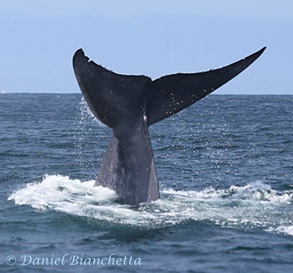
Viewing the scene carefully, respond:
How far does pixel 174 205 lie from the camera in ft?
34.1

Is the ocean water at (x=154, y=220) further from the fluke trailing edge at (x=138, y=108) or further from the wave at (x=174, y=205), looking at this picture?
the fluke trailing edge at (x=138, y=108)

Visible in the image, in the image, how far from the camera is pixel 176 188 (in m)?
12.8

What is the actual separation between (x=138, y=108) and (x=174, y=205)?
180 cm

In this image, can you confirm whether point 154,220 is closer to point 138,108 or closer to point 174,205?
point 174,205

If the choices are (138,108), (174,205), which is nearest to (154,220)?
(174,205)

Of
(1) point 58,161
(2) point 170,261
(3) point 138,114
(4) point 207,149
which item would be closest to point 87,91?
(3) point 138,114

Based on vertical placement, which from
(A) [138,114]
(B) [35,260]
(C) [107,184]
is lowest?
(B) [35,260]

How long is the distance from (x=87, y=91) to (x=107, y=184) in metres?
2.06

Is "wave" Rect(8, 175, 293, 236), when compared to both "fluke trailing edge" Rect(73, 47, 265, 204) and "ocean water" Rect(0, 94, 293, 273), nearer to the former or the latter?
"ocean water" Rect(0, 94, 293, 273)

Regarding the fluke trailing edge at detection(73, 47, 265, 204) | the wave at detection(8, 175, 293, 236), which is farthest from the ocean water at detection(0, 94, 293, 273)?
the fluke trailing edge at detection(73, 47, 265, 204)

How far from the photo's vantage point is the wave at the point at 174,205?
9.31 m

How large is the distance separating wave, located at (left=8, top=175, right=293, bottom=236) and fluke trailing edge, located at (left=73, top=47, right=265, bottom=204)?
312mm

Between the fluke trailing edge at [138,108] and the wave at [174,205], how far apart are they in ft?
1.02

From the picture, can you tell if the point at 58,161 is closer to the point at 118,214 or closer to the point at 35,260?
the point at 118,214
